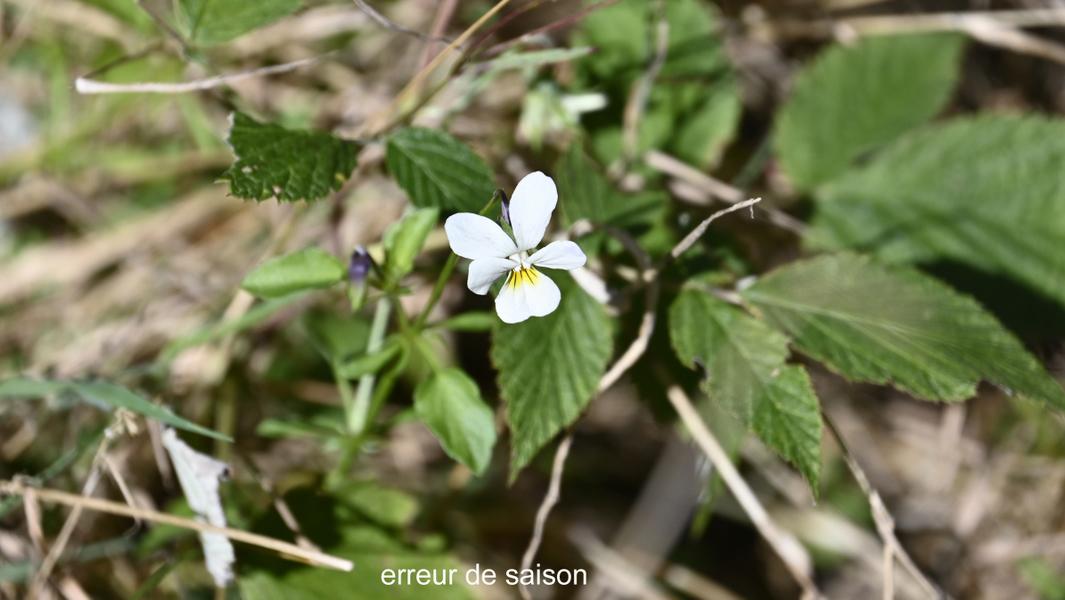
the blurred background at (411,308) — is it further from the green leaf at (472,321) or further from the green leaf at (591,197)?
the green leaf at (472,321)

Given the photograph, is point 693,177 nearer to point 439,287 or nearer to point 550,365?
point 550,365

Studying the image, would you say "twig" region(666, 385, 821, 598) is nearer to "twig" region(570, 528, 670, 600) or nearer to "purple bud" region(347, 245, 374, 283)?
"twig" region(570, 528, 670, 600)

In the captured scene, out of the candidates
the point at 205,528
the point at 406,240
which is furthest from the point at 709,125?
the point at 205,528

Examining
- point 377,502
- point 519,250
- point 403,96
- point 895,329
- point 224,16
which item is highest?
point 224,16

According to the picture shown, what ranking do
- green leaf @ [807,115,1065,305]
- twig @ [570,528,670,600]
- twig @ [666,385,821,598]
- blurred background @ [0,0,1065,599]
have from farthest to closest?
1. twig @ [570,528,670,600]
2. green leaf @ [807,115,1065,305]
3. blurred background @ [0,0,1065,599]
4. twig @ [666,385,821,598]

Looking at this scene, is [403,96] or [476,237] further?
[403,96]

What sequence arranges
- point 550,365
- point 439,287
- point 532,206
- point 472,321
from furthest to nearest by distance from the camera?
point 472,321 → point 550,365 → point 439,287 → point 532,206

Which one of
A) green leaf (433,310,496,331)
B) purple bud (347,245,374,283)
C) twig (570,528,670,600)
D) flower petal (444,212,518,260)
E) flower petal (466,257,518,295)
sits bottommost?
twig (570,528,670,600)

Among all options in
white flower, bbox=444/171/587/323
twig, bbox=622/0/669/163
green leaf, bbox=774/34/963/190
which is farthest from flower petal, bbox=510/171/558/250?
green leaf, bbox=774/34/963/190

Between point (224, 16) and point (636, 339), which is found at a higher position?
point (224, 16)
